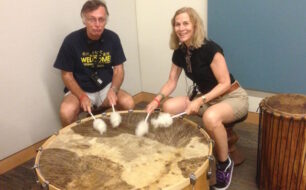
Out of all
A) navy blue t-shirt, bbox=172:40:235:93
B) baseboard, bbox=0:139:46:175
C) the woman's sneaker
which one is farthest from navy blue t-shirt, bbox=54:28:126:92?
the woman's sneaker

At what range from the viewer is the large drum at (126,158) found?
1.17 metres

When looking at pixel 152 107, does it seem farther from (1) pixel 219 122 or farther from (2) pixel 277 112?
(2) pixel 277 112

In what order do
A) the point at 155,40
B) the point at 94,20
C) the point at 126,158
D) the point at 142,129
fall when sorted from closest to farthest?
the point at 126,158, the point at 142,129, the point at 94,20, the point at 155,40

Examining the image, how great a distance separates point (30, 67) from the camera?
216 centimetres

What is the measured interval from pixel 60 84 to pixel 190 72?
1040 mm

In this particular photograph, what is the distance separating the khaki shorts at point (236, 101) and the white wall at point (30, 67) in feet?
3.82

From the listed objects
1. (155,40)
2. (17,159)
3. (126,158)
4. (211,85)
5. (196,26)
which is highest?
(196,26)

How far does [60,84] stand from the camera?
2391 millimetres

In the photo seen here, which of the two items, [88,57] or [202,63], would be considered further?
[88,57]

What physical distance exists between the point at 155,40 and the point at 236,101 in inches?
50.9

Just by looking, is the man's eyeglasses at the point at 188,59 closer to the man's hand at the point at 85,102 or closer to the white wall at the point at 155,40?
the man's hand at the point at 85,102

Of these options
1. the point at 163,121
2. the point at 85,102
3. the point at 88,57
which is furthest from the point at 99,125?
the point at 88,57

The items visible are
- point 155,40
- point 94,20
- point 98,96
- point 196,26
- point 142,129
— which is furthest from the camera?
point 155,40

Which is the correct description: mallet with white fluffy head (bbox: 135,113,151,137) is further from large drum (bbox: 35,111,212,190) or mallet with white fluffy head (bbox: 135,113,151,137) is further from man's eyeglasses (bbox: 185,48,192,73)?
man's eyeglasses (bbox: 185,48,192,73)
